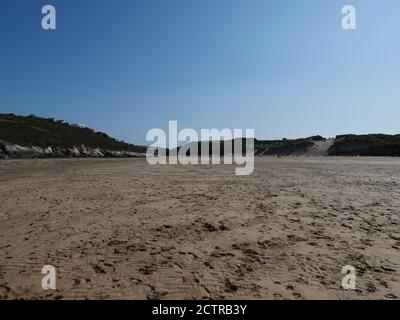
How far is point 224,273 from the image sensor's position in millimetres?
5555

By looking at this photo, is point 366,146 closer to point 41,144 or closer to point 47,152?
point 47,152

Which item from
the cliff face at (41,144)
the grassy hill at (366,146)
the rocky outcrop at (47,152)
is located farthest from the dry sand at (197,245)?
the grassy hill at (366,146)

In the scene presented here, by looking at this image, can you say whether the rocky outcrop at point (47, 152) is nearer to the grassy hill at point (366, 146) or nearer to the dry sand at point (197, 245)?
the dry sand at point (197, 245)

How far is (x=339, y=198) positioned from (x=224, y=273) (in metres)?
8.20

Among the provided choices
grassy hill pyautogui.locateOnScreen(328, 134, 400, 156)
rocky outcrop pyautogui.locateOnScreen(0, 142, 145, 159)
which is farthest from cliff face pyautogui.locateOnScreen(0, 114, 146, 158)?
grassy hill pyautogui.locateOnScreen(328, 134, 400, 156)

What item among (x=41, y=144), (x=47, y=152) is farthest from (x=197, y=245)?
(x=41, y=144)

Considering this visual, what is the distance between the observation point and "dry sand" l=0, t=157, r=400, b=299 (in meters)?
5.04

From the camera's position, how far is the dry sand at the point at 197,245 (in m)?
5.04

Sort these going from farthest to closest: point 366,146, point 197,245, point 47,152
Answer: point 366,146 → point 47,152 → point 197,245

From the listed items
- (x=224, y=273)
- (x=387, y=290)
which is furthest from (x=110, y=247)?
(x=387, y=290)

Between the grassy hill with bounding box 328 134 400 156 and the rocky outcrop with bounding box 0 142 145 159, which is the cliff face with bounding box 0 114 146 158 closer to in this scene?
the rocky outcrop with bounding box 0 142 145 159

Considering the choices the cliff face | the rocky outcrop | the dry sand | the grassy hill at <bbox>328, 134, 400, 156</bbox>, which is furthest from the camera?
the grassy hill at <bbox>328, 134, 400, 156</bbox>

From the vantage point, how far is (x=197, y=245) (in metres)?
6.92
